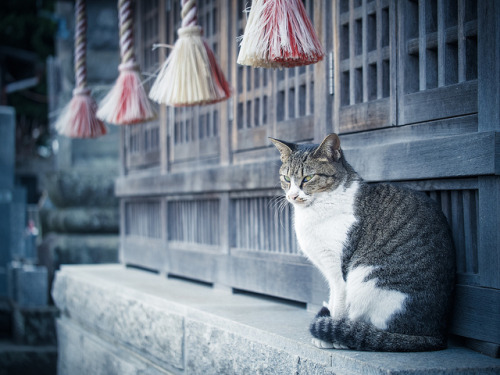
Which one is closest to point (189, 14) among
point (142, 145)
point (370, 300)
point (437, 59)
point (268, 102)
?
point (268, 102)

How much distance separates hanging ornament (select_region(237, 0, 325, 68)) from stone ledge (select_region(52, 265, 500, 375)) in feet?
4.21

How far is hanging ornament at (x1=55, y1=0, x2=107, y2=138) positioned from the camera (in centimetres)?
514

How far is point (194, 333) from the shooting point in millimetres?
3830

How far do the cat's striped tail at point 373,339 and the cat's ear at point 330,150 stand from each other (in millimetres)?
730

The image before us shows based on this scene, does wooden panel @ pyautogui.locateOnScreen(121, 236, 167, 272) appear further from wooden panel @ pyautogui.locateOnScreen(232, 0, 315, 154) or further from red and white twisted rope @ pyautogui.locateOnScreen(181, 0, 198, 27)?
red and white twisted rope @ pyautogui.locateOnScreen(181, 0, 198, 27)

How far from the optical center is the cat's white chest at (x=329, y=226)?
9.08 feet

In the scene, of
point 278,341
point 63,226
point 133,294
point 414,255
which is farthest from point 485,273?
point 63,226

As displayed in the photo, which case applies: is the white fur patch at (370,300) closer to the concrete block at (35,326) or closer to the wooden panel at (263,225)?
the wooden panel at (263,225)

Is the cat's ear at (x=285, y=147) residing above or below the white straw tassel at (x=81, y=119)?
below

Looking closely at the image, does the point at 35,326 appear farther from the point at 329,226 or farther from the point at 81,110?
the point at 329,226

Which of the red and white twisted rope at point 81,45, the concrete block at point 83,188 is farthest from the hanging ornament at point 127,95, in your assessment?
the concrete block at point 83,188

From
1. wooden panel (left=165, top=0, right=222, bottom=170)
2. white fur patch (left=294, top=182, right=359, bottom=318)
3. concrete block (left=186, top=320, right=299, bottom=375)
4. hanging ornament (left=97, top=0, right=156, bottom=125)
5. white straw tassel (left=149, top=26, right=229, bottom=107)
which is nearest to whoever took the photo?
white fur patch (left=294, top=182, right=359, bottom=318)

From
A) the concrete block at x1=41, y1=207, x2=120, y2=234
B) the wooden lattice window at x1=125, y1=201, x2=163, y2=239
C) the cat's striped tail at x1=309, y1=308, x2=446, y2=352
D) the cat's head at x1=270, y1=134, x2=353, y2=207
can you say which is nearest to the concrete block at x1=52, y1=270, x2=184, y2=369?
the wooden lattice window at x1=125, y1=201, x2=163, y2=239

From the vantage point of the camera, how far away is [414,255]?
263cm
